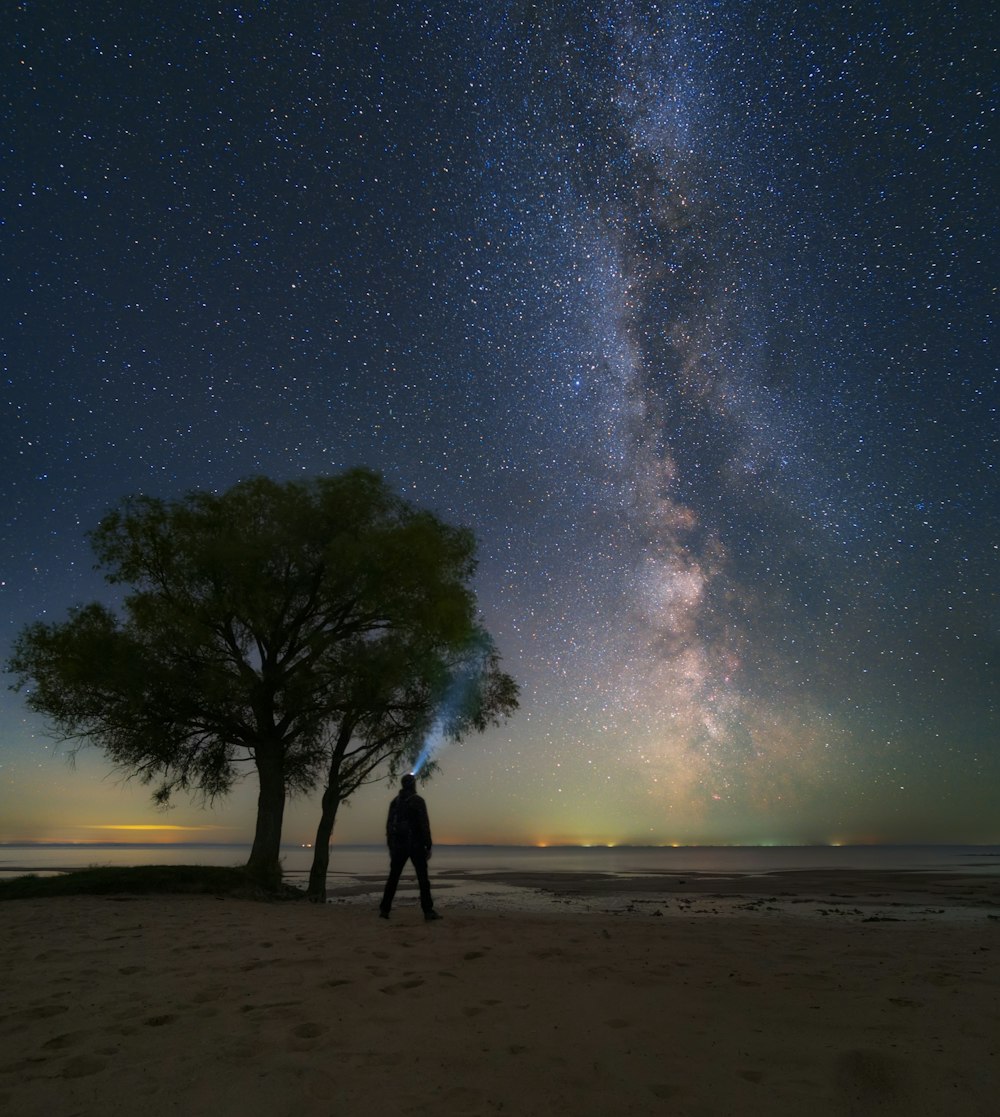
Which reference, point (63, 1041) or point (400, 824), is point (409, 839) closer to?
point (400, 824)

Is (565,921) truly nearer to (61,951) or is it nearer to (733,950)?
(733,950)

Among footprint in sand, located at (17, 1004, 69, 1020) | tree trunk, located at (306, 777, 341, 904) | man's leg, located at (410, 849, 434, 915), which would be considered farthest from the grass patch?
footprint in sand, located at (17, 1004, 69, 1020)

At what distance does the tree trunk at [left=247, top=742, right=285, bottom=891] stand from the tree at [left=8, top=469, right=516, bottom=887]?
4 cm

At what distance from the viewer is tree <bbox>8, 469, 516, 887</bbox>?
64.3 feet

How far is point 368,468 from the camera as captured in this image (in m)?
22.8

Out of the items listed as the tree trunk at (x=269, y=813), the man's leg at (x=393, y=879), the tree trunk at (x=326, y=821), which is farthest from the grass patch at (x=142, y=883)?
the man's leg at (x=393, y=879)

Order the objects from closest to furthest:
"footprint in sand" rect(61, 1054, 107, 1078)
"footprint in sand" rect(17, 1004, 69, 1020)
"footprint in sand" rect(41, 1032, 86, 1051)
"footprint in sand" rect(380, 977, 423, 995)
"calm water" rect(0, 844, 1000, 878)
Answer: "footprint in sand" rect(61, 1054, 107, 1078) → "footprint in sand" rect(41, 1032, 86, 1051) → "footprint in sand" rect(17, 1004, 69, 1020) → "footprint in sand" rect(380, 977, 423, 995) → "calm water" rect(0, 844, 1000, 878)

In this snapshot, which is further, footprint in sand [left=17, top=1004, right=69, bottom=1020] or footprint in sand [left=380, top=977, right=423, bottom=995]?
footprint in sand [left=380, top=977, right=423, bottom=995]

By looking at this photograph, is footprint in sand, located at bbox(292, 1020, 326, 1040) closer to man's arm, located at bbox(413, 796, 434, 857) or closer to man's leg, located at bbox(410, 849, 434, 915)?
man's leg, located at bbox(410, 849, 434, 915)

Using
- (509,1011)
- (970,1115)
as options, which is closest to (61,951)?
(509,1011)

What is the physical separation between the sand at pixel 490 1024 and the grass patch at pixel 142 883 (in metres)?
6.91

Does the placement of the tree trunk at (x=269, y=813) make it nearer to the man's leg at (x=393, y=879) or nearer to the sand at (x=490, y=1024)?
the man's leg at (x=393, y=879)

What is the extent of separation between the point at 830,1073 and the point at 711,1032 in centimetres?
108

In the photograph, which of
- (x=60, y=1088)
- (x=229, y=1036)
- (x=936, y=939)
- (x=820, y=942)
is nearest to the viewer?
(x=60, y=1088)
